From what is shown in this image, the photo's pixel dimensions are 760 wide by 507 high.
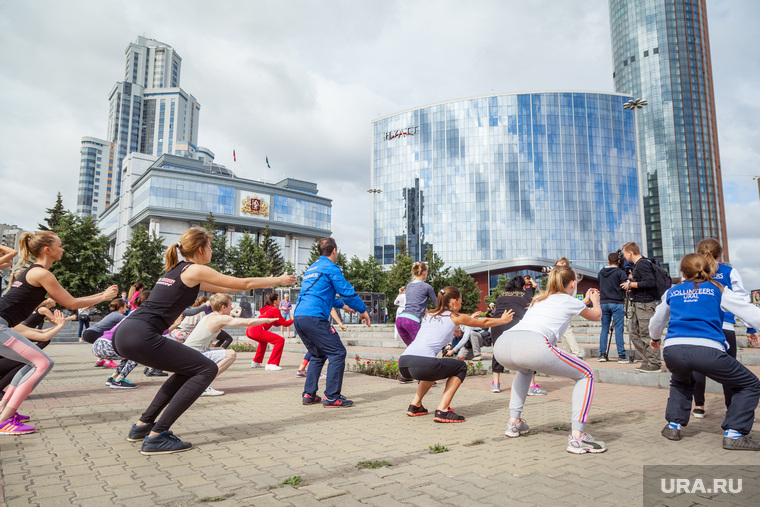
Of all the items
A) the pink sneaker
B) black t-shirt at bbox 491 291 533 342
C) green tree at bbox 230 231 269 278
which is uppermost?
green tree at bbox 230 231 269 278

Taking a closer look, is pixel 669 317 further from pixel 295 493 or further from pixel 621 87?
pixel 621 87

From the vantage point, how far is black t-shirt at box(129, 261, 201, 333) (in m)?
4.18

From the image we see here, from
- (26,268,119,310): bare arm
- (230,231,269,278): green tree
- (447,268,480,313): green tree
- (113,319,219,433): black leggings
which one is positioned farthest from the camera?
(447,268,480,313): green tree

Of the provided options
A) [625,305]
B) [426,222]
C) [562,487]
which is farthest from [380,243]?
[562,487]

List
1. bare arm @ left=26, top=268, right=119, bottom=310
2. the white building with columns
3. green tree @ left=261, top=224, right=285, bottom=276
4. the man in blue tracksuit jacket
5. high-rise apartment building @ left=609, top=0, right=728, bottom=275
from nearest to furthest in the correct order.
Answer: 1. bare arm @ left=26, top=268, right=119, bottom=310
2. the man in blue tracksuit jacket
3. green tree @ left=261, top=224, right=285, bottom=276
4. the white building with columns
5. high-rise apartment building @ left=609, top=0, right=728, bottom=275

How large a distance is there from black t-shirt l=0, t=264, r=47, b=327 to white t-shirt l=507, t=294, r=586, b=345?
5.02m

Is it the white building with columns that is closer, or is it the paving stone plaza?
the paving stone plaza

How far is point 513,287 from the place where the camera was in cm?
770

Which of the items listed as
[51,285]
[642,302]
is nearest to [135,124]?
[51,285]

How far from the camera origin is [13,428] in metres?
4.89

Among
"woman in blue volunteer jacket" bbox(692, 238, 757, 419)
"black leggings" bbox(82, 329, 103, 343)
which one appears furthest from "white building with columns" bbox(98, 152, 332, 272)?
"woman in blue volunteer jacket" bbox(692, 238, 757, 419)

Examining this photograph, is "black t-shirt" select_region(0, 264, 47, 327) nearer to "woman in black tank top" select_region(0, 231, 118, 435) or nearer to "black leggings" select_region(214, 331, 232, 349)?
"woman in black tank top" select_region(0, 231, 118, 435)

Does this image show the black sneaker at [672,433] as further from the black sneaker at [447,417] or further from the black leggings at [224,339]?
the black leggings at [224,339]

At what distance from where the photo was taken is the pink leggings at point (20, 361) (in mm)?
4840
